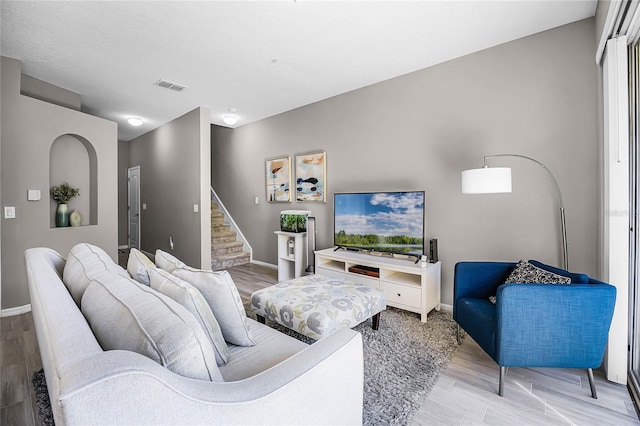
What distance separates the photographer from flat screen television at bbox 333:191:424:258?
10.2 feet

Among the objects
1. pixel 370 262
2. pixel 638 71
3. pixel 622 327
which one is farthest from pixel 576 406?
pixel 638 71

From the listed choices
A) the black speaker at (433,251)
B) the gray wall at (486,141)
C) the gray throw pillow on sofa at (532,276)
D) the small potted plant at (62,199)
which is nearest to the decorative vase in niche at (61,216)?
the small potted plant at (62,199)

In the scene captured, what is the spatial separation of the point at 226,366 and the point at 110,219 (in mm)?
3526

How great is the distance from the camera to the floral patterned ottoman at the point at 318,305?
1993mm

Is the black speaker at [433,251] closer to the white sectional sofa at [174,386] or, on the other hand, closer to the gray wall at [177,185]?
the white sectional sofa at [174,386]

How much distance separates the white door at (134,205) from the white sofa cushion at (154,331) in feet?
20.2

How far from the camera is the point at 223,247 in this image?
203 inches

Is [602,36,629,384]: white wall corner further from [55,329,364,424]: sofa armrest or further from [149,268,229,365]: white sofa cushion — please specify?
A: [149,268,229,365]: white sofa cushion

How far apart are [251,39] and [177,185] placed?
10.3 feet

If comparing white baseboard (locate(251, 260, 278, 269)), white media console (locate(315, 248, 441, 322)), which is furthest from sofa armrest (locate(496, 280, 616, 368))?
white baseboard (locate(251, 260, 278, 269))

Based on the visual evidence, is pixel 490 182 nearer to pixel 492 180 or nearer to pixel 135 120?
pixel 492 180

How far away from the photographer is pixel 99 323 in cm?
90

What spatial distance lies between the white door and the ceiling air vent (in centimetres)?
337

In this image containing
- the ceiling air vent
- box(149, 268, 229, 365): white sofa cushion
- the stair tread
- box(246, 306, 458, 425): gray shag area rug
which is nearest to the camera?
box(149, 268, 229, 365): white sofa cushion
